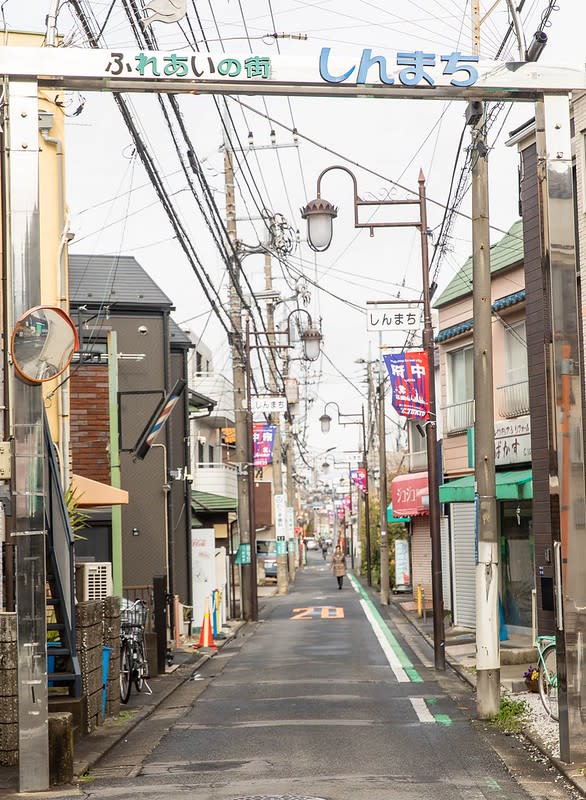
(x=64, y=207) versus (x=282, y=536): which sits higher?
(x=64, y=207)

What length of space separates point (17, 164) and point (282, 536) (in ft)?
140

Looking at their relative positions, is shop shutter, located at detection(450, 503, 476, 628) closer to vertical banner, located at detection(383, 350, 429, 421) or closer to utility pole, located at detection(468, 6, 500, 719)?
vertical banner, located at detection(383, 350, 429, 421)

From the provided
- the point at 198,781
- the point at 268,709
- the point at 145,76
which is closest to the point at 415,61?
the point at 145,76

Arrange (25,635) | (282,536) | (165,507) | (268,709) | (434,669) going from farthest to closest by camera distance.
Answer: (282,536) → (165,507) → (434,669) → (268,709) → (25,635)

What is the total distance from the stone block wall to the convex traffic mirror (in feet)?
9.31

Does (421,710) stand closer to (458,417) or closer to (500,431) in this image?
(500,431)

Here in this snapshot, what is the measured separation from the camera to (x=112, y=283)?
97.0 ft

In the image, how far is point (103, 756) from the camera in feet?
37.9

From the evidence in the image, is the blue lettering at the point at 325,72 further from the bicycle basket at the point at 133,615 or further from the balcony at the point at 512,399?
the balcony at the point at 512,399

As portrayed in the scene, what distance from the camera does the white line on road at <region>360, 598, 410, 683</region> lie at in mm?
18906

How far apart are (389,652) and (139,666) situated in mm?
7774

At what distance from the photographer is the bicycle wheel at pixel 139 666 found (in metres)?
16.9

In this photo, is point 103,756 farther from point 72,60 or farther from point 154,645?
point 154,645

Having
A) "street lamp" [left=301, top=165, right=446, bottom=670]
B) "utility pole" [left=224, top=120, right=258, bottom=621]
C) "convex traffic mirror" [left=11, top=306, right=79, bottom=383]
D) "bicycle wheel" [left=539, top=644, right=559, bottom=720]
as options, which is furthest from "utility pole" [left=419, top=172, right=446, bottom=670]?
"utility pole" [left=224, top=120, right=258, bottom=621]
